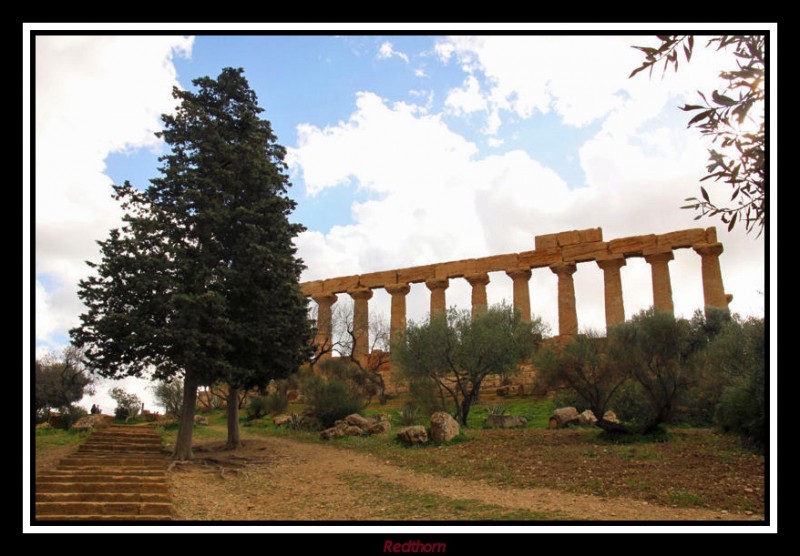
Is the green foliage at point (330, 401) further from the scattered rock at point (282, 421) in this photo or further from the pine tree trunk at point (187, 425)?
the pine tree trunk at point (187, 425)

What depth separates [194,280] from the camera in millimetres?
16766

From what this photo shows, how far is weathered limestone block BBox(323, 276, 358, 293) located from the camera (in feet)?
137

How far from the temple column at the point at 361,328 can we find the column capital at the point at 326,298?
2.11 metres

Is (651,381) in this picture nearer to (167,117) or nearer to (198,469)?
(198,469)

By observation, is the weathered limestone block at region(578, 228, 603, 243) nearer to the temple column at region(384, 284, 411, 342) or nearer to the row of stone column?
the row of stone column

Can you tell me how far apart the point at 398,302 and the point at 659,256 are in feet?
53.7

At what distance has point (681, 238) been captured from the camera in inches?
1249

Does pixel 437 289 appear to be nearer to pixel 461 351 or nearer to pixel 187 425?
pixel 461 351

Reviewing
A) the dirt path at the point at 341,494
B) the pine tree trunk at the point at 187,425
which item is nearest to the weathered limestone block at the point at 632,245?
the dirt path at the point at 341,494

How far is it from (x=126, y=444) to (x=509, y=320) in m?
17.5

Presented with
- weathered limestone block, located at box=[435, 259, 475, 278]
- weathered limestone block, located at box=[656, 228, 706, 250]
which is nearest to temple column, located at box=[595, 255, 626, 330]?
weathered limestone block, located at box=[656, 228, 706, 250]

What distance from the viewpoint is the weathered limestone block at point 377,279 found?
4062cm
